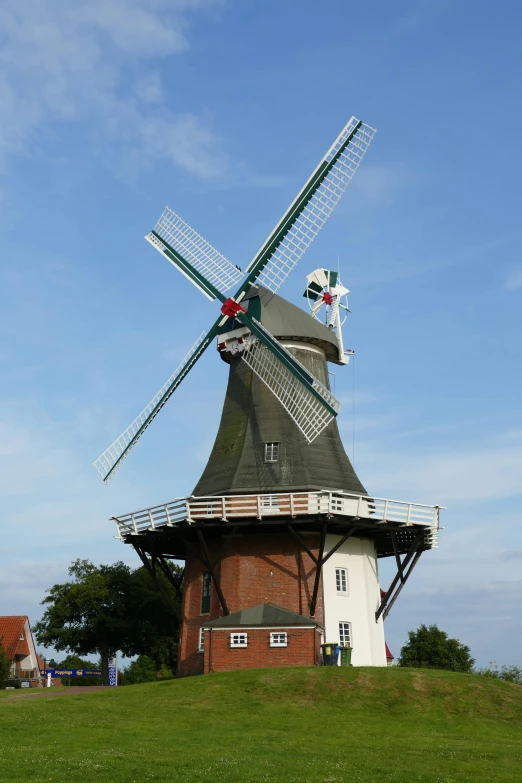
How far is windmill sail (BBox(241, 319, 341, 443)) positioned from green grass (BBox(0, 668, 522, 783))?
8.87 metres

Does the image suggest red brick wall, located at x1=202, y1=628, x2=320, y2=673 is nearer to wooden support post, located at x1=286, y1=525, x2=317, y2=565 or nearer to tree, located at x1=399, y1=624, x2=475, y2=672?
wooden support post, located at x1=286, y1=525, x2=317, y2=565

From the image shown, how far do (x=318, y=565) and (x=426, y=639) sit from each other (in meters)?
18.4

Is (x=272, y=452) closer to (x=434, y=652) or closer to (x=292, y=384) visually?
(x=292, y=384)

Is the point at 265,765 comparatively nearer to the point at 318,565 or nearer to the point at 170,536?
the point at 318,565

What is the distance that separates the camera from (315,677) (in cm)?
2527

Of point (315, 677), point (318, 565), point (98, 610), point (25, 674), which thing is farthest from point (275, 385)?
point (25, 674)

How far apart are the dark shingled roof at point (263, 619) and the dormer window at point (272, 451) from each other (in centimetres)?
548

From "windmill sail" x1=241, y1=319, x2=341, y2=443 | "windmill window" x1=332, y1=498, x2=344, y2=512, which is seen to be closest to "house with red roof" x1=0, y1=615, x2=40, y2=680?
"windmill sail" x1=241, y1=319, x2=341, y2=443

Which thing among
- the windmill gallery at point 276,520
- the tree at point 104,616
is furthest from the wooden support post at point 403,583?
the tree at point 104,616

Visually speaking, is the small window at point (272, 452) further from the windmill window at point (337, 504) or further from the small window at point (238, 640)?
the small window at point (238, 640)

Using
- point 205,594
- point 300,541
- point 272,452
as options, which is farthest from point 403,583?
point 205,594

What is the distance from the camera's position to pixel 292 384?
32.1 m

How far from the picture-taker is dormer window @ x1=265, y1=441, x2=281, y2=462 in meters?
32.8

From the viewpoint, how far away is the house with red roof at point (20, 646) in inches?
2021
